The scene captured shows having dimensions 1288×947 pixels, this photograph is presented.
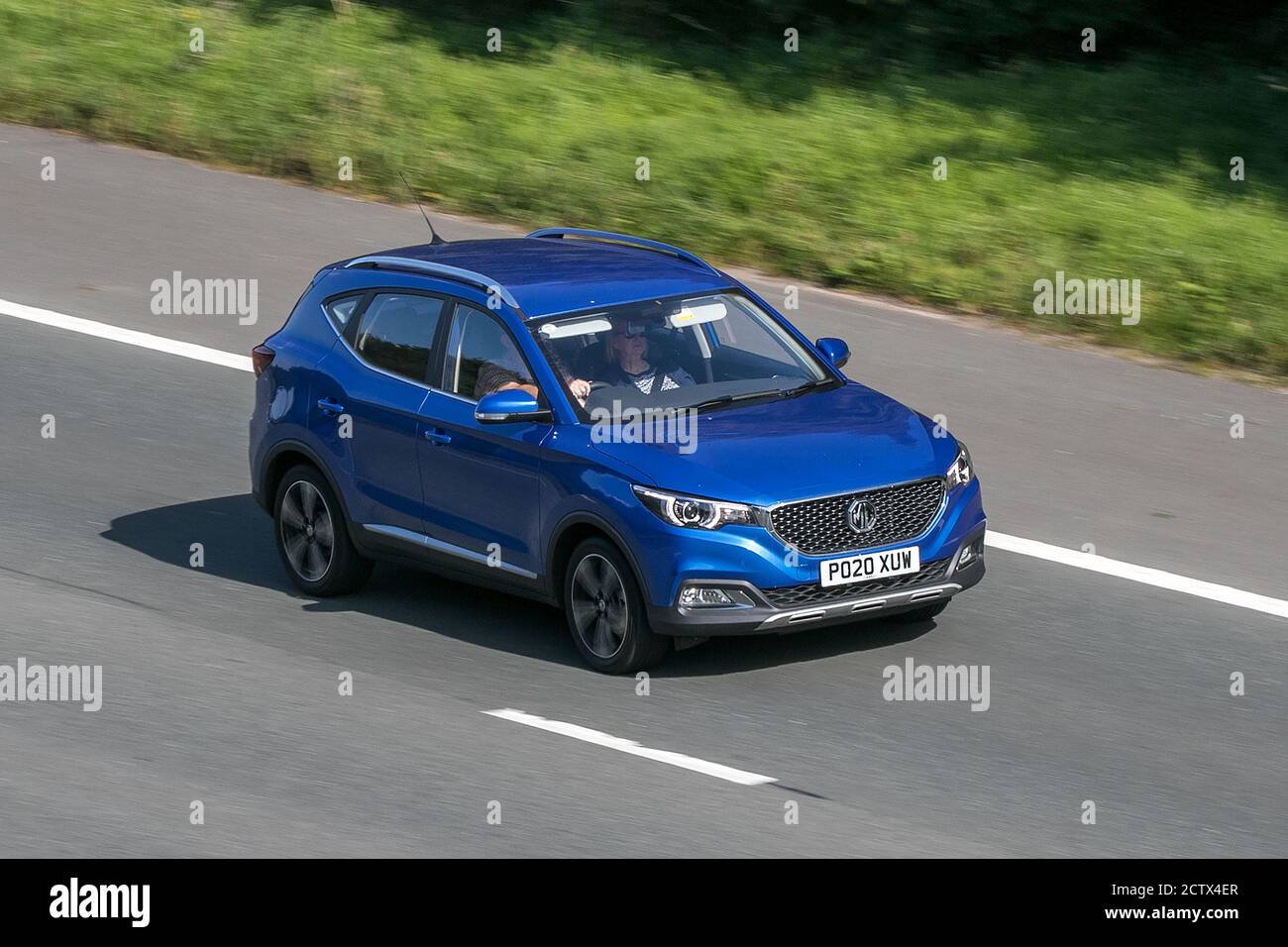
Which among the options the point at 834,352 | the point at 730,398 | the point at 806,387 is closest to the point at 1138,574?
the point at 834,352

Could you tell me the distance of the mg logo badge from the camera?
9117 mm

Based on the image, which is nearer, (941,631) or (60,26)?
(941,631)

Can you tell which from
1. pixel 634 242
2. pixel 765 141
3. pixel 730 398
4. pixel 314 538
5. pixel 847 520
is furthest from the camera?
pixel 765 141

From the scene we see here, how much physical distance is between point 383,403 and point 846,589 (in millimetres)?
2596

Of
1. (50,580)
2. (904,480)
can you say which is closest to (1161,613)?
(904,480)

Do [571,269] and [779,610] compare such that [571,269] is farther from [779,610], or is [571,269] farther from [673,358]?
[779,610]

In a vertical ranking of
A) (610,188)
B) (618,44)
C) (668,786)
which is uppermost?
(618,44)

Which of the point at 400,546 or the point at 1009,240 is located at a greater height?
the point at 1009,240

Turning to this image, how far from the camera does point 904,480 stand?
927 centimetres

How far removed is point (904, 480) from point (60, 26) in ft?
50.2

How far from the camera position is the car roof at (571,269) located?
1006 centimetres

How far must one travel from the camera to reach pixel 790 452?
9242 mm

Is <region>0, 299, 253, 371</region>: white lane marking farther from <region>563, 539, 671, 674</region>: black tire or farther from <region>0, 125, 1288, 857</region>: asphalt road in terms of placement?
<region>563, 539, 671, 674</region>: black tire

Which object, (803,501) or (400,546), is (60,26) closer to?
(400,546)
